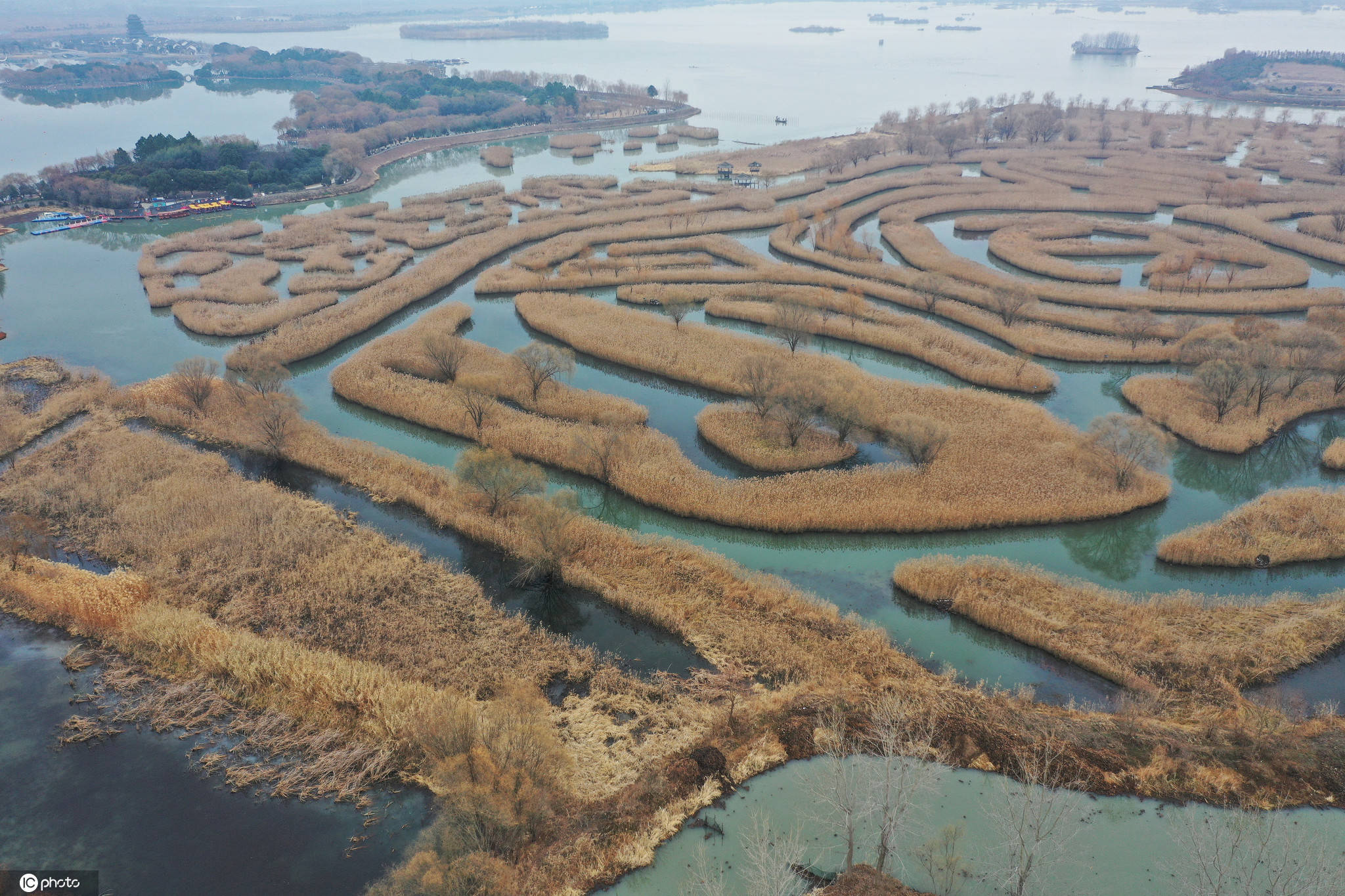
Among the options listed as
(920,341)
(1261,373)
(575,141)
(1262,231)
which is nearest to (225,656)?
(920,341)

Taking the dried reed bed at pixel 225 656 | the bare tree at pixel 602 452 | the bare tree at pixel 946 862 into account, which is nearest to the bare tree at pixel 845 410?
the bare tree at pixel 602 452

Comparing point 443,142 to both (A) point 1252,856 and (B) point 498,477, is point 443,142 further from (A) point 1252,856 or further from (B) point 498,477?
(A) point 1252,856

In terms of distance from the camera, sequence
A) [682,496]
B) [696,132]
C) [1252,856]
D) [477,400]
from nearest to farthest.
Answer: [1252,856]
[682,496]
[477,400]
[696,132]

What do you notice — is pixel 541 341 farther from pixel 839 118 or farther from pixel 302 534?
pixel 839 118

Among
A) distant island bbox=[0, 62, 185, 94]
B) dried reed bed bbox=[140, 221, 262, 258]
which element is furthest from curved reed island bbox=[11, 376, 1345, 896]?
distant island bbox=[0, 62, 185, 94]

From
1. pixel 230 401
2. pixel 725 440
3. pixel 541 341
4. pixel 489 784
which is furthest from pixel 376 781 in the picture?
pixel 541 341

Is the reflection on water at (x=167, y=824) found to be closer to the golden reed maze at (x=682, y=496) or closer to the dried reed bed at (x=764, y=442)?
the golden reed maze at (x=682, y=496)
